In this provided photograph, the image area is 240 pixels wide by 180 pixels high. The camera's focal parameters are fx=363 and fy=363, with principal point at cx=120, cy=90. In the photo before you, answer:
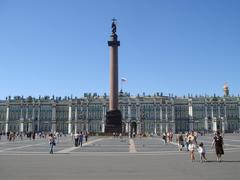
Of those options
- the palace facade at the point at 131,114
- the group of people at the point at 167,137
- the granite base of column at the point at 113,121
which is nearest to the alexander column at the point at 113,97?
the granite base of column at the point at 113,121

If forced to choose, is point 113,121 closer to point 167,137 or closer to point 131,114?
point 167,137

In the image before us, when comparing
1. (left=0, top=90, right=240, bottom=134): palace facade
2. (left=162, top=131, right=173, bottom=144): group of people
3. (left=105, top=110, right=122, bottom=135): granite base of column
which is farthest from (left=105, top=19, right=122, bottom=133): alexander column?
(left=0, top=90, right=240, bottom=134): palace facade

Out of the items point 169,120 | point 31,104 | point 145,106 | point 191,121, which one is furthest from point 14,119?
point 191,121

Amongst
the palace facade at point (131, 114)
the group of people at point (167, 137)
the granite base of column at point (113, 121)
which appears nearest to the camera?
the group of people at point (167, 137)

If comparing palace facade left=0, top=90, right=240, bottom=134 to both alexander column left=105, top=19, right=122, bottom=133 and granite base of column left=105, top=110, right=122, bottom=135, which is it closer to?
granite base of column left=105, top=110, right=122, bottom=135

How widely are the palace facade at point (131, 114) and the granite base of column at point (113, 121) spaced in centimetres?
6857

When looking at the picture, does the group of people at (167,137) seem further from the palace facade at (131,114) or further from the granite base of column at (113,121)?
the palace facade at (131,114)

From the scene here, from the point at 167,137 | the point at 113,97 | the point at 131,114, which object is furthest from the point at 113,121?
the point at 131,114

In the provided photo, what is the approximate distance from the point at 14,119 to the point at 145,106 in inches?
1910

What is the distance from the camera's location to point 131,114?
433 ft

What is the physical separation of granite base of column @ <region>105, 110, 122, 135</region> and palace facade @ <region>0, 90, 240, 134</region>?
68.6 meters

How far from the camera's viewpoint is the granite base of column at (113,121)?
190 feet

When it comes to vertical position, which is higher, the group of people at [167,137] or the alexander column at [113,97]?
the alexander column at [113,97]

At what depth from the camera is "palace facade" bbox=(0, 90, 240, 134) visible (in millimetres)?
130875
